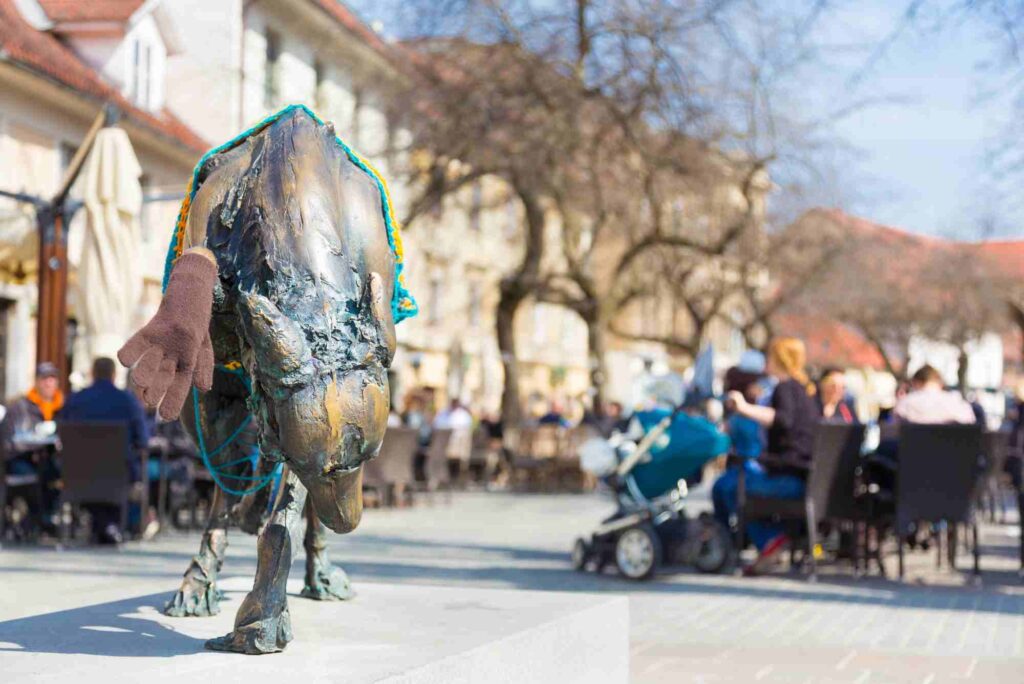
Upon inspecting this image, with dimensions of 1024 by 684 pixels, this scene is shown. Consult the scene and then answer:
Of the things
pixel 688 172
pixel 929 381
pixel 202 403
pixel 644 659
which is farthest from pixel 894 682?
pixel 688 172

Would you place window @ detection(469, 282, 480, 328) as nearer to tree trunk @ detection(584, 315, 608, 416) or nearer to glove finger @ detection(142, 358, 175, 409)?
tree trunk @ detection(584, 315, 608, 416)

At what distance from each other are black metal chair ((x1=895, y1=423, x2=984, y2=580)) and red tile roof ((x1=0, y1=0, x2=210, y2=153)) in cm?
1283

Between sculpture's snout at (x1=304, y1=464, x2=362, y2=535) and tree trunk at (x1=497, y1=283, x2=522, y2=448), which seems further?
tree trunk at (x1=497, y1=283, x2=522, y2=448)

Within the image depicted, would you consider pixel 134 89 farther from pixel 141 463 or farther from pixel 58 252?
pixel 141 463

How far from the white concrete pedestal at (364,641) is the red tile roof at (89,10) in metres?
10.6

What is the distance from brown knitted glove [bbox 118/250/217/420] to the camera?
391 centimetres

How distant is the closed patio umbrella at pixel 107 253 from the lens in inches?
568

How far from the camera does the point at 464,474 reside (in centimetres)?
2500

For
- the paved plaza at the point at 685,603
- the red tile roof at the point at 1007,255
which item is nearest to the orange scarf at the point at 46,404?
the paved plaza at the point at 685,603

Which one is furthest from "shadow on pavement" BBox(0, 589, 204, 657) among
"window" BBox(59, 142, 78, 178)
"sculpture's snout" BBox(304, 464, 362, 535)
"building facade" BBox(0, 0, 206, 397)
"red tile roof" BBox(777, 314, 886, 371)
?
"red tile roof" BBox(777, 314, 886, 371)

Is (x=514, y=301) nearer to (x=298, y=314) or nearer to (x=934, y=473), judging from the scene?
(x=934, y=473)

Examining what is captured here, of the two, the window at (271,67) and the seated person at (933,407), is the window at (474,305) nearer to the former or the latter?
the window at (271,67)

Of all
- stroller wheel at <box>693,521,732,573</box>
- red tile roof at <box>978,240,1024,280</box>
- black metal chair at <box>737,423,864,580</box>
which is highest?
red tile roof at <box>978,240,1024,280</box>

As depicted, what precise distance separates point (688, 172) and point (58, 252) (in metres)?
11.1
